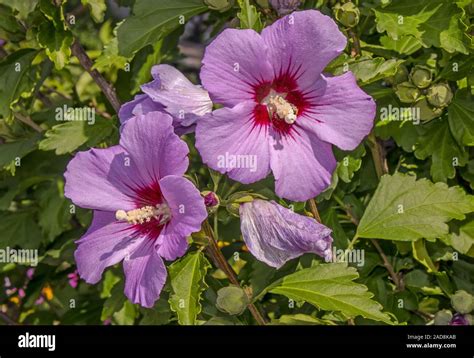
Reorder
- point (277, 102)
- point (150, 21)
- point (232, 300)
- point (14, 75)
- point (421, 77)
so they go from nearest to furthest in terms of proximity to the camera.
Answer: point (277, 102) < point (232, 300) < point (421, 77) < point (150, 21) < point (14, 75)

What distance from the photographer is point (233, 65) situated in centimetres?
138

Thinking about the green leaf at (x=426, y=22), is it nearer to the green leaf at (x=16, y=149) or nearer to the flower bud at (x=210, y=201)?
the flower bud at (x=210, y=201)

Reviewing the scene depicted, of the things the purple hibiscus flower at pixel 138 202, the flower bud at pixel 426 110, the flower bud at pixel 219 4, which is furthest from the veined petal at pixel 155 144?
the flower bud at pixel 426 110

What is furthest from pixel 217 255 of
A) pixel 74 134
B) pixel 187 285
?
pixel 74 134

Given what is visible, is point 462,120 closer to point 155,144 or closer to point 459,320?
point 459,320

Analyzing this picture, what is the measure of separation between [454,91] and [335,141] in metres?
0.63

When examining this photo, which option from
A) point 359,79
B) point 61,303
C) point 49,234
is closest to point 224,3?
point 359,79

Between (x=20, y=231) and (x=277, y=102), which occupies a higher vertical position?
(x=277, y=102)

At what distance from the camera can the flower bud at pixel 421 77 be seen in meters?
1.73

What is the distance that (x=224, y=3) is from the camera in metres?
1.74

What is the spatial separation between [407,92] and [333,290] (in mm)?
464

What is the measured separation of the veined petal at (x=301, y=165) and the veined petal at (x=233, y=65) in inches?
4.4

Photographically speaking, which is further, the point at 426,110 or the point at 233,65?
the point at 426,110

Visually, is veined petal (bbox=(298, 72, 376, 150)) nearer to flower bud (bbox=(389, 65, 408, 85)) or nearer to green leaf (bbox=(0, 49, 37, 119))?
flower bud (bbox=(389, 65, 408, 85))
